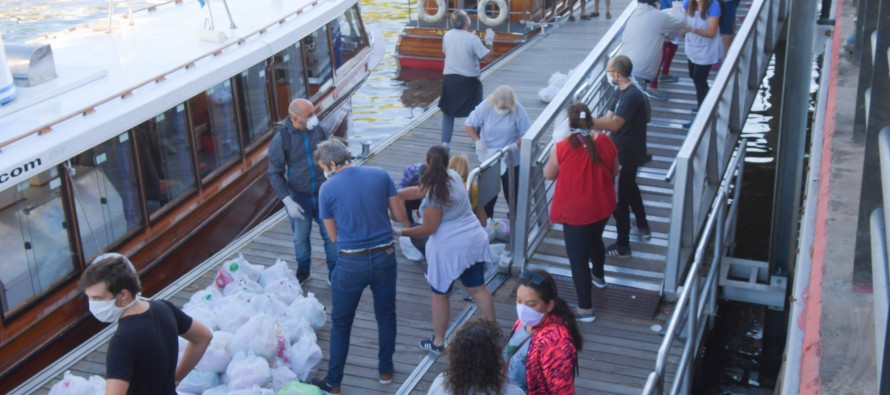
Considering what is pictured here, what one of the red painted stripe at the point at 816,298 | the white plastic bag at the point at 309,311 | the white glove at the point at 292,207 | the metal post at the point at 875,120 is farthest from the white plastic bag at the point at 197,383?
the metal post at the point at 875,120

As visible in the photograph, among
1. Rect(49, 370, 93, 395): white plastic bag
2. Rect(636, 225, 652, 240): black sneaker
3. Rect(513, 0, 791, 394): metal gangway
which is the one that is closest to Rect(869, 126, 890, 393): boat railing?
Rect(513, 0, 791, 394): metal gangway

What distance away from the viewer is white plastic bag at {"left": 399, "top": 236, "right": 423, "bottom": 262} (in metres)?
8.03

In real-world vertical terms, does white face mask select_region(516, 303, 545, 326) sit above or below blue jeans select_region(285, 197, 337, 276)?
above

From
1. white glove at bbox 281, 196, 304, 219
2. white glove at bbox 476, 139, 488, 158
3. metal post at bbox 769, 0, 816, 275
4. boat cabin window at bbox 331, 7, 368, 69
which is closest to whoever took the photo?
white glove at bbox 281, 196, 304, 219

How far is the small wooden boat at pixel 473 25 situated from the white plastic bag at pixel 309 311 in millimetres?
12326

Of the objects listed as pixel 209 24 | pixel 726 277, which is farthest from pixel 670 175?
pixel 209 24

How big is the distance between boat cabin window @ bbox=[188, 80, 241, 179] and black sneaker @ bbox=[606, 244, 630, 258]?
4.12m

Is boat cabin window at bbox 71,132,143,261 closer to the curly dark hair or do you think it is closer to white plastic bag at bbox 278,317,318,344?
white plastic bag at bbox 278,317,318,344

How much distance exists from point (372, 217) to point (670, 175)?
2.95 meters

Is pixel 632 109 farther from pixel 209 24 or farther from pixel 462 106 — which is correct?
pixel 209 24

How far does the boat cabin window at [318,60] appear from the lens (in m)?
12.2

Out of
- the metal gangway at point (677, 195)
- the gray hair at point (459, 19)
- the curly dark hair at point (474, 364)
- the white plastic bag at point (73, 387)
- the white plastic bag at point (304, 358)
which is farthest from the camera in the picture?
the gray hair at point (459, 19)

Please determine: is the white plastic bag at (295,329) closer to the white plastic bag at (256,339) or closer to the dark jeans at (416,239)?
the white plastic bag at (256,339)

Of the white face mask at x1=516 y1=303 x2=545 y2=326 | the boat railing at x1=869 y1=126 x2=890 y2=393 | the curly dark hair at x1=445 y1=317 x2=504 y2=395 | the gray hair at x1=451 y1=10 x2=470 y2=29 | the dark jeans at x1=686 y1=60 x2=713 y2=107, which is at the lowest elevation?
the dark jeans at x1=686 y1=60 x2=713 y2=107
